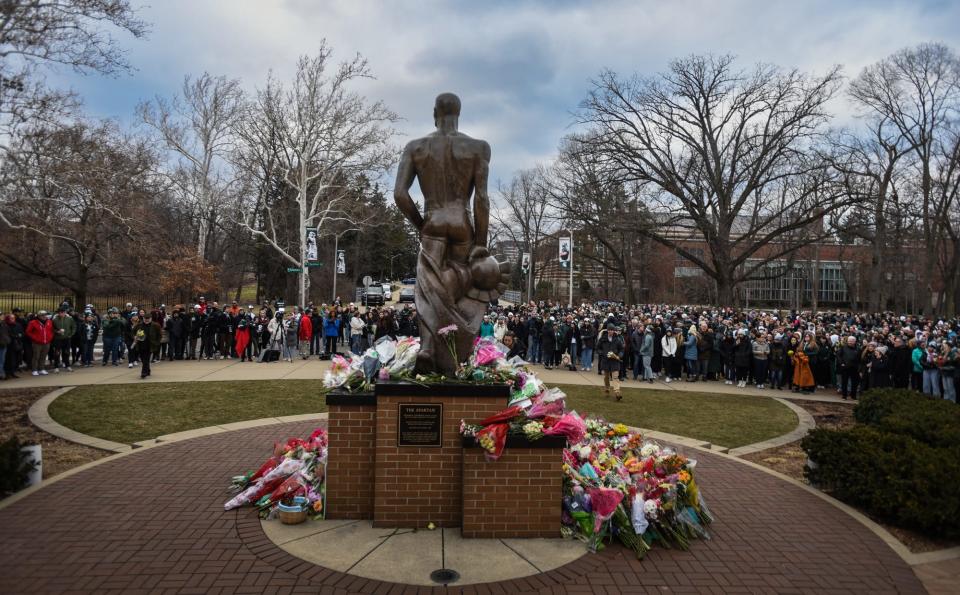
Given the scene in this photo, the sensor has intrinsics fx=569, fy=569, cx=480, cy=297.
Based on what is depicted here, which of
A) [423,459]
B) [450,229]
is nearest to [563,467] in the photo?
[423,459]

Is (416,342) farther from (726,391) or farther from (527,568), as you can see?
(726,391)

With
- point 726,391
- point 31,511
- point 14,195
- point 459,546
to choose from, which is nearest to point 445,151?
point 459,546

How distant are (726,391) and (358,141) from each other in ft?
73.6

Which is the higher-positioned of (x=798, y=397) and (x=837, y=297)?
(x=837, y=297)

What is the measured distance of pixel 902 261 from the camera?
48.8 meters

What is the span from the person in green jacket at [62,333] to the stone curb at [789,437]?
16.6 metres

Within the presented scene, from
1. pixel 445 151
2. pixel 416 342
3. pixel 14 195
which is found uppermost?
pixel 14 195

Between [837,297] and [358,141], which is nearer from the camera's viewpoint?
[358,141]

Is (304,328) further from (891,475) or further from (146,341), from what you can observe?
(891,475)

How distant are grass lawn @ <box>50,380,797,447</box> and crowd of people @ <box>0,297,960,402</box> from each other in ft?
4.40

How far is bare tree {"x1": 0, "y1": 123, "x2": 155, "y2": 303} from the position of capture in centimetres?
1842

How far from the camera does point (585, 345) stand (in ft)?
61.8

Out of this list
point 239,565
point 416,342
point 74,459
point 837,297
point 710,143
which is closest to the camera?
point 239,565

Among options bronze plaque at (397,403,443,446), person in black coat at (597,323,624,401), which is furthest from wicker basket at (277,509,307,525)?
person in black coat at (597,323,624,401)
